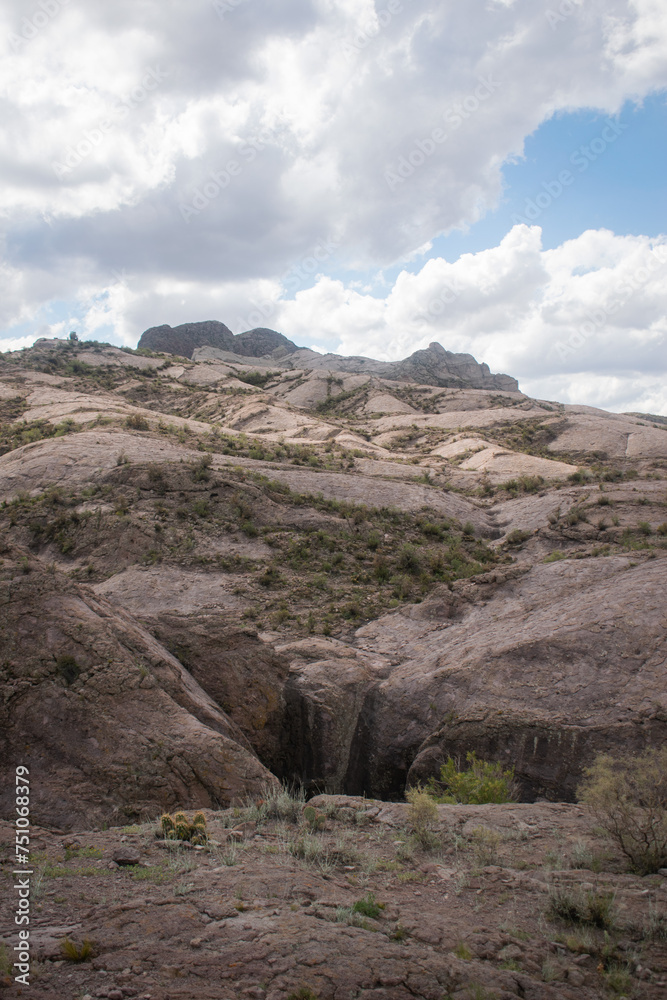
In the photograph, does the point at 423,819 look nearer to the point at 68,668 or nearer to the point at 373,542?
the point at 68,668

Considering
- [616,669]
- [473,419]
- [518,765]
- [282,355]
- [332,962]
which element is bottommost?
[518,765]

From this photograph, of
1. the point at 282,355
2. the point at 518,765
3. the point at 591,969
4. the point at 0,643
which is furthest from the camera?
the point at 282,355

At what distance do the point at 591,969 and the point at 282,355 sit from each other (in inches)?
4494

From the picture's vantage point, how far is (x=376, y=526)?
21.2 m

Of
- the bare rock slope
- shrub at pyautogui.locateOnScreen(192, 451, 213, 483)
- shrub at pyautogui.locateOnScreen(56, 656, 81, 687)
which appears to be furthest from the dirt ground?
shrub at pyautogui.locateOnScreen(192, 451, 213, 483)

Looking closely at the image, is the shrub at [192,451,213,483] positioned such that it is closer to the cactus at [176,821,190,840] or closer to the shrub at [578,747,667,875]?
the cactus at [176,821,190,840]

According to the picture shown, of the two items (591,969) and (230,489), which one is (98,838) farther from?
(230,489)

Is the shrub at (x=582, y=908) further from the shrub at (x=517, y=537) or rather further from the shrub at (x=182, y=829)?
the shrub at (x=517, y=537)

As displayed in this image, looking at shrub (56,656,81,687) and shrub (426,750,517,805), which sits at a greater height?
shrub (56,656,81,687)

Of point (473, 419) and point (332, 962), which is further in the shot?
point (473, 419)

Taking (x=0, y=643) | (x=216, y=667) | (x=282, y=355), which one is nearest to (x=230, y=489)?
(x=216, y=667)

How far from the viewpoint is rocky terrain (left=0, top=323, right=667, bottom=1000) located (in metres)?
5.14

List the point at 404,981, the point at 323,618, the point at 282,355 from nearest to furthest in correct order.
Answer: the point at 404,981 → the point at 323,618 → the point at 282,355

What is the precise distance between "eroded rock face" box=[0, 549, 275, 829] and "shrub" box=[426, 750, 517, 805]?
3.18 metres
